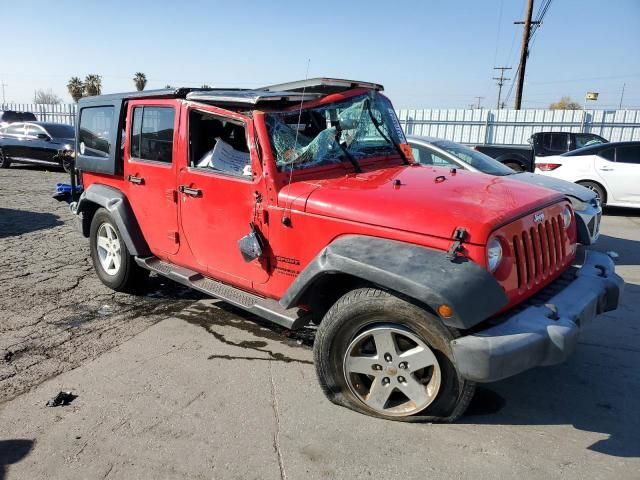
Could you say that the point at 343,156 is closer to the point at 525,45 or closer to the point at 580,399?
the point at 580,399

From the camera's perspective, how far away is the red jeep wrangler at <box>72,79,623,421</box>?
8.70 feet

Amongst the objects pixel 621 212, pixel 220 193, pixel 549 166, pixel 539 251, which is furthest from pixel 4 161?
pixel 621 212

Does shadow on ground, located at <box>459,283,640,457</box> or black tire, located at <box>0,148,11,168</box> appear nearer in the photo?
shadow on ground, located at <box>459,283,640,457</box>

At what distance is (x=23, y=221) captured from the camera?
8297 mm

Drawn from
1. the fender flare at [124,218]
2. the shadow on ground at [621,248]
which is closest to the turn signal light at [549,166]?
the shadow on ground at [621,248]

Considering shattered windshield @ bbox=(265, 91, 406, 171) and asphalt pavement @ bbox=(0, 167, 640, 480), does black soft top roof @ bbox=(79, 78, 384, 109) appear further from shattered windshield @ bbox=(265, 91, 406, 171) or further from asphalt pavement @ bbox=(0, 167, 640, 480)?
asphalt pavement @ bbox=(0, 167, 640, 480)

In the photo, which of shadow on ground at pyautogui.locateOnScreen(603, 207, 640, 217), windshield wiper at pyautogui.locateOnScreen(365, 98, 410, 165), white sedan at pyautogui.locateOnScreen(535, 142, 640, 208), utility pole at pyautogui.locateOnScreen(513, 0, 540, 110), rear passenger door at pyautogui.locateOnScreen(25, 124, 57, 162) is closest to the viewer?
windshield wiper at pyautogui.locateOnScreen(365, 98, 410, 165)

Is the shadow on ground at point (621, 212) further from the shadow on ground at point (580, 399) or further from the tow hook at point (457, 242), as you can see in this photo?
the tow hook at point (457, 242)

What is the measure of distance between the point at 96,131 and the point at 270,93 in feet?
8.25

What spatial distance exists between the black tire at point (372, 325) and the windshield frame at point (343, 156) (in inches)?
40.8

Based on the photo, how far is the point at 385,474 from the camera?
2.59 m

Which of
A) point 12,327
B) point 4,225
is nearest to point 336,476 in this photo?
point 12,327

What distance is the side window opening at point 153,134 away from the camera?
4.26 meters

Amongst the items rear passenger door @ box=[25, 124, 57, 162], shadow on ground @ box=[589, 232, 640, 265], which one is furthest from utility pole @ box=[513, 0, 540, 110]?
rear passenger door @ box=[25, 124, 57, 162]
